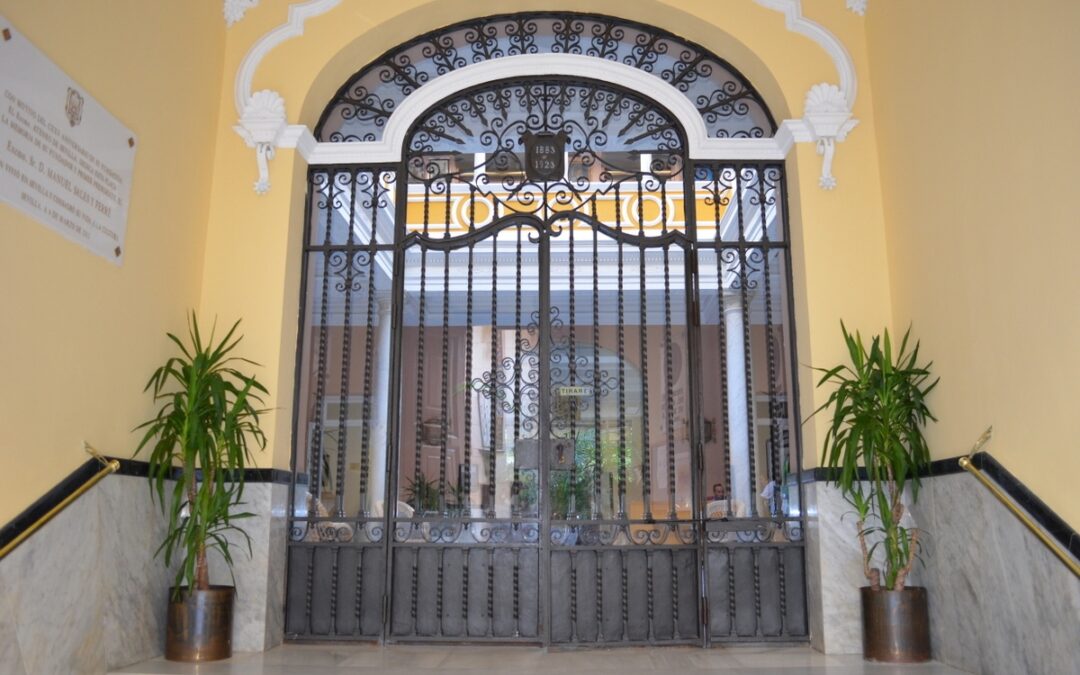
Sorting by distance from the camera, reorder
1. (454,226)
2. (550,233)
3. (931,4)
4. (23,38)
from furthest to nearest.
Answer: (454,226) → (550,233) → (931,4) → (23,38)

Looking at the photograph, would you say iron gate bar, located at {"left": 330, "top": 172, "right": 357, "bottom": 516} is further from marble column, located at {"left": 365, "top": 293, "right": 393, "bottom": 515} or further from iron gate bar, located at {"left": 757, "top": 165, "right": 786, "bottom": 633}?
iron gate bar, located at {"left": 757, "top": 165, "right": 786, "bottom": 633}

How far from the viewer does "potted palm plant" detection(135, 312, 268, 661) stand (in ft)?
13.4

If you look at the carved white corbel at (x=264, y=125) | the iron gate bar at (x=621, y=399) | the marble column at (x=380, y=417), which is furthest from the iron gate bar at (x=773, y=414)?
the carved white corbel at (x=264, y=125)

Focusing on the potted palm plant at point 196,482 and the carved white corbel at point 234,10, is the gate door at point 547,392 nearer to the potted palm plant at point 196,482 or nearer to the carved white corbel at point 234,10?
the potted palm plant at point 196,482

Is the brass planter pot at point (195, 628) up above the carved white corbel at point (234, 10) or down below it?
below

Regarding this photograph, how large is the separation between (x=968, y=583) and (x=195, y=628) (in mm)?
3444

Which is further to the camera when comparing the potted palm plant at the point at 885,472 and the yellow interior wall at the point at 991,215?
the potted palm plant at the point at 885,472

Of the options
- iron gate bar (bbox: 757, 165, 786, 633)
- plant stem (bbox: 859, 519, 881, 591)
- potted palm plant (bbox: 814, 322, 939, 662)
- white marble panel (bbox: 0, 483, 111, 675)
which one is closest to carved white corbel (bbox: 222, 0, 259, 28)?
white marble panel (bbox: 0, 483, 111, 675)

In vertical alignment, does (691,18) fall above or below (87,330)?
above

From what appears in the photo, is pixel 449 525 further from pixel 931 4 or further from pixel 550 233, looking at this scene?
pixel 931 4

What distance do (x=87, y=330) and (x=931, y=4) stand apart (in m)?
4.15

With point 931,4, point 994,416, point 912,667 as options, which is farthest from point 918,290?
point 912,667

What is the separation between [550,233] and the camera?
5.21 metres

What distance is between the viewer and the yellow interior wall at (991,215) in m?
3.21
